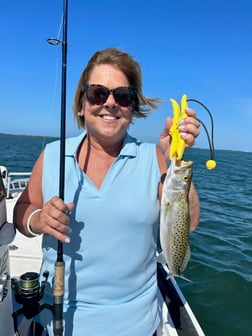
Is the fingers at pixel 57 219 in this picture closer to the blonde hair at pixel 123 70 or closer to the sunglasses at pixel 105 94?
the sunglasses at pixel 105 94

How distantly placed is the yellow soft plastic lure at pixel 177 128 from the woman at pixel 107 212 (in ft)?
0.20

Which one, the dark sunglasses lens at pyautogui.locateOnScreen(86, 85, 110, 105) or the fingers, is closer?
the fingers

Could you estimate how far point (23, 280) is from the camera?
6.55 ft

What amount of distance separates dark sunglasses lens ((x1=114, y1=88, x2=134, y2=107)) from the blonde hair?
0.10m

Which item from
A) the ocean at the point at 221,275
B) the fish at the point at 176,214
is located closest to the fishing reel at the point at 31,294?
the fish at the point at 176,214

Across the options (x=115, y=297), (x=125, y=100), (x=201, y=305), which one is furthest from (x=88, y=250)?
(x=201, y=305)

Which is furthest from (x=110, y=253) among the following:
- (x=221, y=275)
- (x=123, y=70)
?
(x=221, y=275)

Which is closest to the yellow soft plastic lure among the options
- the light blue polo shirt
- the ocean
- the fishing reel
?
the light blue polo shirt

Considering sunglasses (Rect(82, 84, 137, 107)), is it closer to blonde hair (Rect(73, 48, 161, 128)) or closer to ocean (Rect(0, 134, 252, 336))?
blonde hair (Rect(73, 48, 161, 128))

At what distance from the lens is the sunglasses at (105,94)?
1.95m

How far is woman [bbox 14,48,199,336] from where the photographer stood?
6.06ft

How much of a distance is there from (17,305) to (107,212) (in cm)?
214

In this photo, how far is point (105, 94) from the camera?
194 cm

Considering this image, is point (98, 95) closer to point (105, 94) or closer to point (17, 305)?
point (105, 94)
